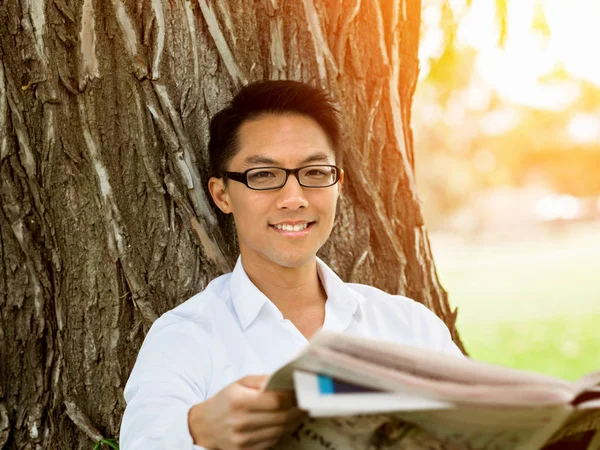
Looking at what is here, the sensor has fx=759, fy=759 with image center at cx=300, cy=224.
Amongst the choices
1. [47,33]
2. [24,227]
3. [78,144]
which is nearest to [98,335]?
[24,227]

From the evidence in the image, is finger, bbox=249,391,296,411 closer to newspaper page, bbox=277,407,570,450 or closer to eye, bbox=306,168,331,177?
newspaper page, bbox=277,407,570,450

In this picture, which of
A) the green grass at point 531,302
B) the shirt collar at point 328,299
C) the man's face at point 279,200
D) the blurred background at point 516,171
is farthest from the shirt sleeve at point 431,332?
the green grass at point 531,302

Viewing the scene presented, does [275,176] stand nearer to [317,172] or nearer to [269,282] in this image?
[317,172]

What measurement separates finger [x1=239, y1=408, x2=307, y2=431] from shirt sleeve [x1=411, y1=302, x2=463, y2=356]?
991 mm

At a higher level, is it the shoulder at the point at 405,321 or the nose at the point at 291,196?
the nose at the point at 291,196

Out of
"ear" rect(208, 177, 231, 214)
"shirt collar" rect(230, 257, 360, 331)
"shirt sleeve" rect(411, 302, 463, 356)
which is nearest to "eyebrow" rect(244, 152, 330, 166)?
"ear" rect(208, 177, 231, 214)

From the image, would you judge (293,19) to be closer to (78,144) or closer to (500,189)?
(78,144)

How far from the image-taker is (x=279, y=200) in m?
2.08

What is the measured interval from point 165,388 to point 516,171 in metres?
28.1

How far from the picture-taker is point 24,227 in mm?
2170

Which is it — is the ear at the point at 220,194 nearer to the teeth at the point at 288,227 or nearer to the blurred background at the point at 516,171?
the teeth at the point at 288,227

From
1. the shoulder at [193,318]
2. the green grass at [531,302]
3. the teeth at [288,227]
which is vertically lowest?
the green grass at [531,302]

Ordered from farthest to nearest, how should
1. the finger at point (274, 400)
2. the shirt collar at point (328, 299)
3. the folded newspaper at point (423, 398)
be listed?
the shirt collar at point (328, 299) < the finger at point (274, 400) < the folded newspaper at point (423, 398)

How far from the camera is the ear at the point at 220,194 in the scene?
2217mm
